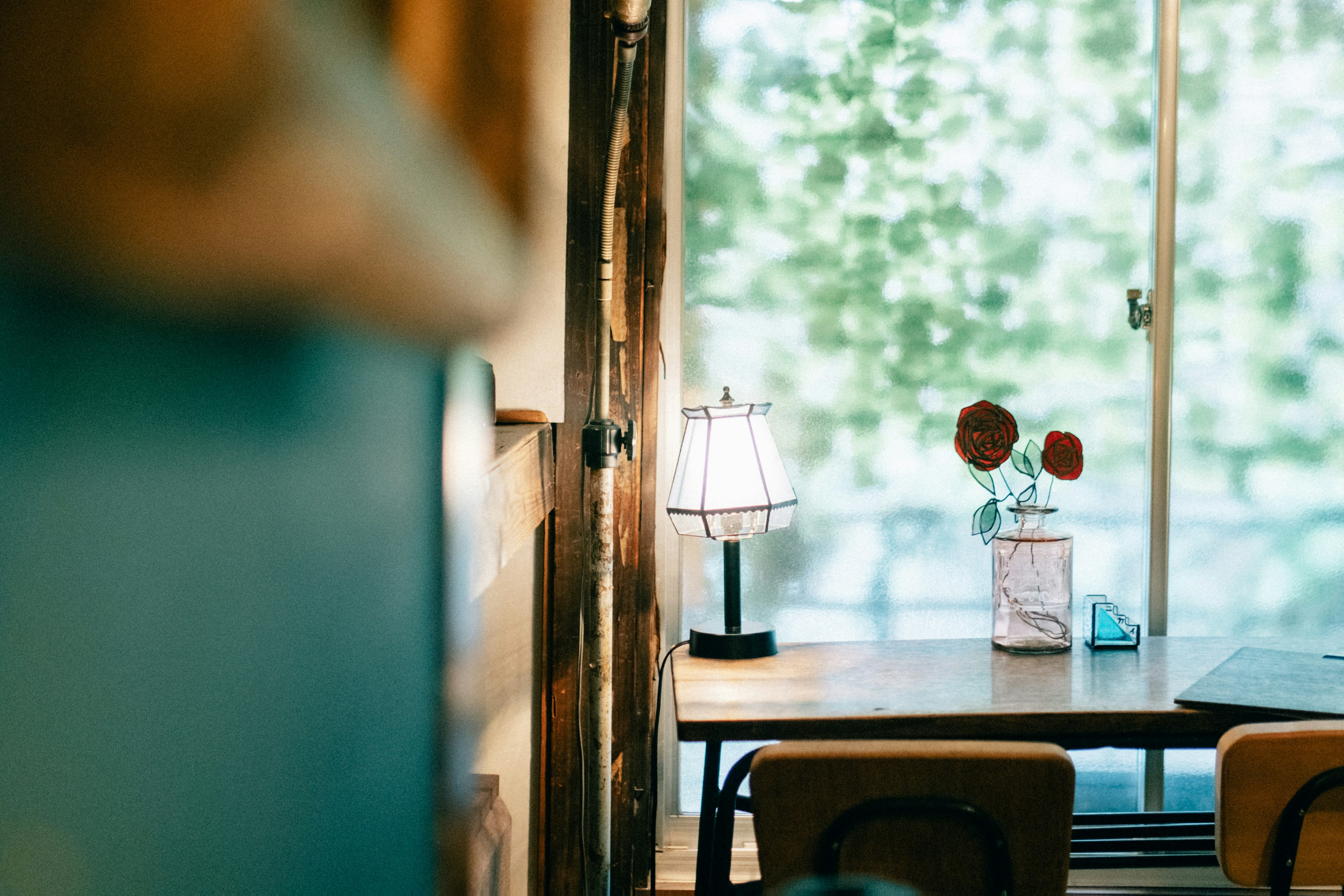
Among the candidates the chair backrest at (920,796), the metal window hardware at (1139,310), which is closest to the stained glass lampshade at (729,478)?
the chair backrest at (920,796)

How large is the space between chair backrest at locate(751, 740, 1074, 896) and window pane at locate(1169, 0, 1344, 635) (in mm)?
1331

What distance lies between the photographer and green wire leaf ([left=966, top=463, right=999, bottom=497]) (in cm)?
223

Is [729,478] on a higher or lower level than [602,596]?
higher

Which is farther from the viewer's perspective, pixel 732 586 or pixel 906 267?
pixel 906 267

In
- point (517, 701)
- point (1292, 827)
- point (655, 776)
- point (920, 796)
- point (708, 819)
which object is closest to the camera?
point (920, 796)

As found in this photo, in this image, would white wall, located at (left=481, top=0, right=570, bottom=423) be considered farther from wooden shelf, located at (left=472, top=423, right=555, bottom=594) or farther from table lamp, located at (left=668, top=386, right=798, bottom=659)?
table lamp, located at (left=668, top=386, right=798, bottom=659)

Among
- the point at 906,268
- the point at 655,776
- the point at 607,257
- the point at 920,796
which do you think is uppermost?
the point at 906,268

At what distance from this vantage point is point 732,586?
1.93 m

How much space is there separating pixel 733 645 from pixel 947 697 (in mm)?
444

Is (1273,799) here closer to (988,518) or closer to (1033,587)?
(1033,587)

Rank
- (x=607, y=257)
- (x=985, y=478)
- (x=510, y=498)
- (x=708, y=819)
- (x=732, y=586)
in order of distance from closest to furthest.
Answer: (x=510, y=498) → (x=607, y=257) → (x=708, y=819) → (x=732, y=586) → (x=985, y=478)

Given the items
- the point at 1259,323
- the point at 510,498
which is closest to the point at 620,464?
the point at 510,498

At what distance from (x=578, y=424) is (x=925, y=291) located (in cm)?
92

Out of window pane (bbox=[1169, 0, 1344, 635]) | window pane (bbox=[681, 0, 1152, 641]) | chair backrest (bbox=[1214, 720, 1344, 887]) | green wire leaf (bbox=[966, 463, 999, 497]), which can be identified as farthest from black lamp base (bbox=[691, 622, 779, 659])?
window pane (bbox=[1169, 0, 1344, 635])
